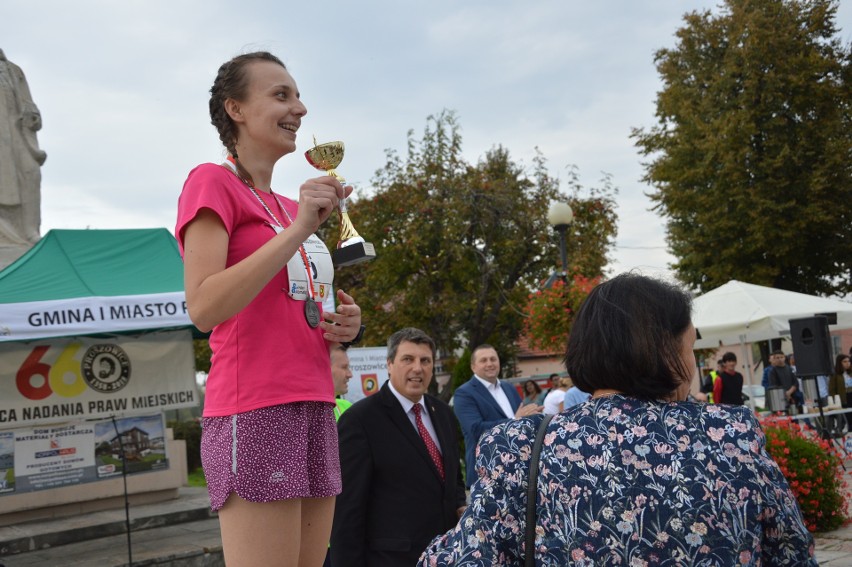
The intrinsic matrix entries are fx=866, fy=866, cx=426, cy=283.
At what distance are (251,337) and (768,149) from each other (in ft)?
99.6

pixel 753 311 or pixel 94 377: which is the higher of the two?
pixel 753 311

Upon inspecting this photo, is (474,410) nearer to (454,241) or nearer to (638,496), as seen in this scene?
(638,496)

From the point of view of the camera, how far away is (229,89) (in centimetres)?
222

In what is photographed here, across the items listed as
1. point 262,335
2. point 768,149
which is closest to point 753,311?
point 262,335

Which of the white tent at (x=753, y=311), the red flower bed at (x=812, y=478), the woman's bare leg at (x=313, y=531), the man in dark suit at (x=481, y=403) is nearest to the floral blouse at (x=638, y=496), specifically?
the woman's bare leg at (x=313, y=531)

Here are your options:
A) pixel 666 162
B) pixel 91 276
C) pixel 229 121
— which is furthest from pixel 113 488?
pixel 666 162

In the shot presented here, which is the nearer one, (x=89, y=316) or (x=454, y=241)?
(x=89, y=316)

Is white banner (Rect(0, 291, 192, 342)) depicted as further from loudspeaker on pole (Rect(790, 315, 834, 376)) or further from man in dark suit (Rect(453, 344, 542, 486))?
loudspeaker on pole (Rect(790, 315, 834, 376))

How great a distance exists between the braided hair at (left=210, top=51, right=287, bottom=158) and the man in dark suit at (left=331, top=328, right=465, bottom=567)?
2871 mm

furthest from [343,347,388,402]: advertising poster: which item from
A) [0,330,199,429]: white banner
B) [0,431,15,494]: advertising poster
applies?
[0,431,15,494]: advertising poster

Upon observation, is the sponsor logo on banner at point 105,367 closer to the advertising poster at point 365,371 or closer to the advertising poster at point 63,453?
the advertising poster at point 63,453

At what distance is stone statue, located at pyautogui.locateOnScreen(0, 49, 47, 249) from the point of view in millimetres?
10469

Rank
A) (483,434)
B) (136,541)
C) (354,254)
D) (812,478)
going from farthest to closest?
(136,541), (812,478), (354,254), (483,434)

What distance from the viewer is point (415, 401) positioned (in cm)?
532
